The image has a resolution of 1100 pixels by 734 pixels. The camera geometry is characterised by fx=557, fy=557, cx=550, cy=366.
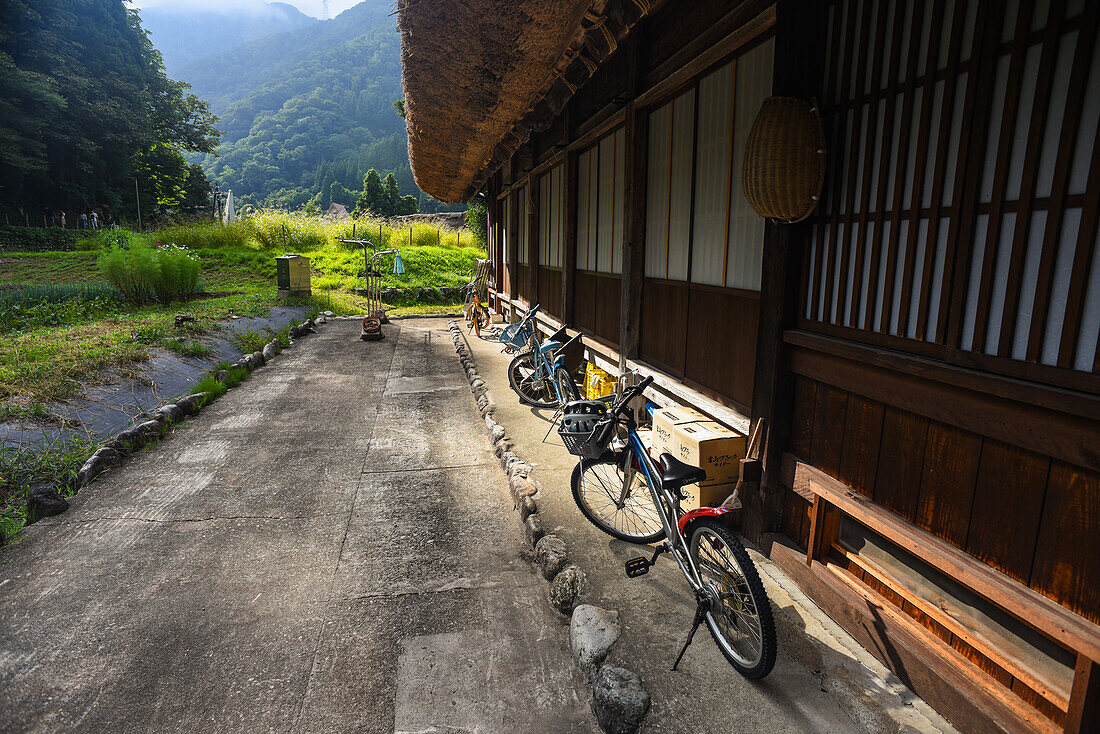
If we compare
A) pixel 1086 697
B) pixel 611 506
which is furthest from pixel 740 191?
pixel 1086 697

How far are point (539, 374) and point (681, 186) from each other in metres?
2.64

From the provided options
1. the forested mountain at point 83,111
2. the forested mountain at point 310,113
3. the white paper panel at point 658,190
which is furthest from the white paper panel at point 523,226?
the forested mountain at point 310,113

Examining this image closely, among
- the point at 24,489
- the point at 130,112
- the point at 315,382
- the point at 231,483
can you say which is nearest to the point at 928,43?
the point at 231,483

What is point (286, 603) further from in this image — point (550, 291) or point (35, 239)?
point (35, 239)

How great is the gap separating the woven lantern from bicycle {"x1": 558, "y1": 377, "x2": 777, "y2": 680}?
1147mm

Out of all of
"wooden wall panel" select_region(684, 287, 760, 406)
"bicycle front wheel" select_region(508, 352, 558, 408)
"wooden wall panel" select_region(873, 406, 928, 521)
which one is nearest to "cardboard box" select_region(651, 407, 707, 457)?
"wooden wall panel" select_region(684, 287, 760, 406)

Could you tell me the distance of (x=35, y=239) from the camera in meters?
20.6

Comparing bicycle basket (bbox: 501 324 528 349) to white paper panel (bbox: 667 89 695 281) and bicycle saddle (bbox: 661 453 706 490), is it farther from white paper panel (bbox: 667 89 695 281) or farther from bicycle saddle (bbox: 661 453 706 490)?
bicycle saddle (bbox: 661 453 706 490)

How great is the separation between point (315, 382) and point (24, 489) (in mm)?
3607

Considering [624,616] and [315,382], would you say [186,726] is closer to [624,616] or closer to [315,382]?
[624,616]

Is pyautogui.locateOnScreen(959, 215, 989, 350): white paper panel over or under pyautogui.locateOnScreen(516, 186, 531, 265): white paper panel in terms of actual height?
under

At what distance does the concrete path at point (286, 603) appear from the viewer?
2.21 meters

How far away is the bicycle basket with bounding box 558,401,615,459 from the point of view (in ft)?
10.4

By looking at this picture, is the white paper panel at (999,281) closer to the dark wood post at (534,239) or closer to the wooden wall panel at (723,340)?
the wooden wall panel at (723,340)
